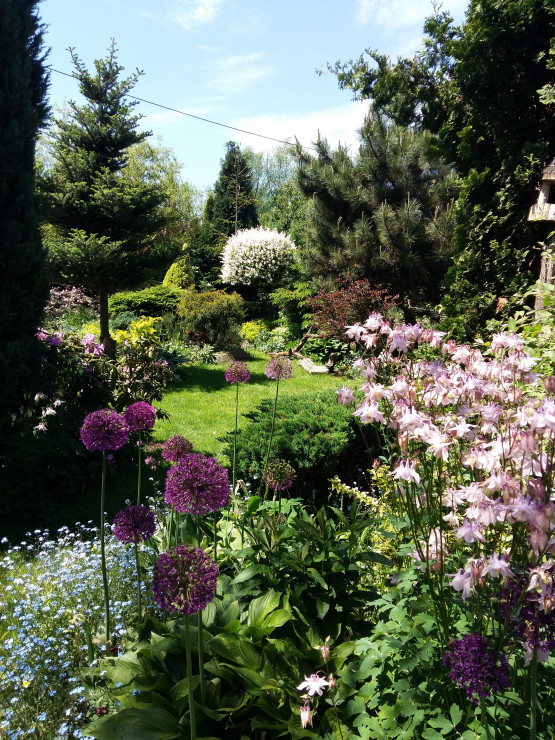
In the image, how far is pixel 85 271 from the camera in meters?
8.99

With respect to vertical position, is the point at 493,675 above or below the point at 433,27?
below

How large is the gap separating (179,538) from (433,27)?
6691mm

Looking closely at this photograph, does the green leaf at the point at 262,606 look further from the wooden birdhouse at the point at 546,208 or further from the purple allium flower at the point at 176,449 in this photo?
the wooden birdhouse at the point at 546,208

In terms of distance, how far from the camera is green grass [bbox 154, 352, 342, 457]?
6.44m

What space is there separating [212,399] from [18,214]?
14.7 feet

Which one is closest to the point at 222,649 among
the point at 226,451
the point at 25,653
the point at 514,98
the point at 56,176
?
the point at 25,653

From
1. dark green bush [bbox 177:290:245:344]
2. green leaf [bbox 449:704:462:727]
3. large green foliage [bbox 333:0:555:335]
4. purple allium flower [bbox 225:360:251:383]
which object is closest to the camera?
green leaf [bbox 449:704:462:727]

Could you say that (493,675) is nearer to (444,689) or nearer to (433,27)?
(444,689)

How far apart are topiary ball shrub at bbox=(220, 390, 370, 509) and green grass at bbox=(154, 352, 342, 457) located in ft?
3.67

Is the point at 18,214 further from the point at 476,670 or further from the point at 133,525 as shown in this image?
the point at 476,670

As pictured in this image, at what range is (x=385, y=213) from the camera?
35.9 feet

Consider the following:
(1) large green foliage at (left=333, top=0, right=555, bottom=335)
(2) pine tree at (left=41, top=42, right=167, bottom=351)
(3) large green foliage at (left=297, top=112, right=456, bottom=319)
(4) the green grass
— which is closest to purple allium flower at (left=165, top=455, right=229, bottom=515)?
(4) the green grass

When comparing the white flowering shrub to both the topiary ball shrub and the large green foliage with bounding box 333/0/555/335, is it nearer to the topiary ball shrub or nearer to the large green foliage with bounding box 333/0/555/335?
the large green foliage with bounding box 333/0/555/335

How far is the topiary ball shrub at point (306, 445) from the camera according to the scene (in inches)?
156
